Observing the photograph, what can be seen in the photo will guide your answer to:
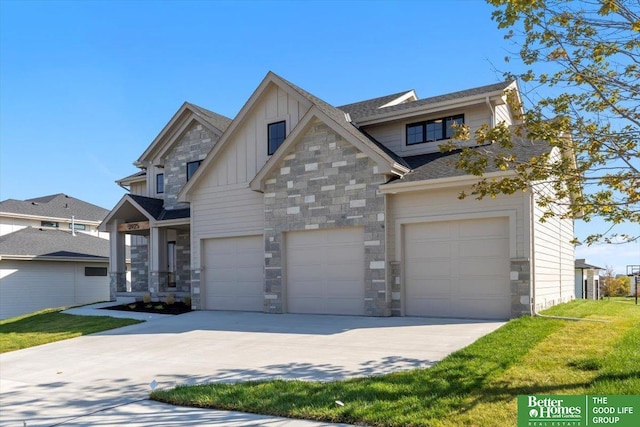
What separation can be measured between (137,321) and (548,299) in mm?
12476

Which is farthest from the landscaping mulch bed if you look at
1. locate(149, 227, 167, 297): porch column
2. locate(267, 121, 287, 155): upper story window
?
locate(267, 121, 287, 155): upper story window

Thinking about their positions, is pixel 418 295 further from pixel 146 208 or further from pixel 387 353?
pixel 146 208

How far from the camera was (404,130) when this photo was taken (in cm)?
1659

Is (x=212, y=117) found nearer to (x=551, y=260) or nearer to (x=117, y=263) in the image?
(x=117, y=263)

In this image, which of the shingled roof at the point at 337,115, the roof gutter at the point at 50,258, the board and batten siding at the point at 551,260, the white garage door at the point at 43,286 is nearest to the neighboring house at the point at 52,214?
the roof gutter at the point at 50,258

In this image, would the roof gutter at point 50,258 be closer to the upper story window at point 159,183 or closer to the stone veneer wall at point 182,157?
the upper story window at point 159,183

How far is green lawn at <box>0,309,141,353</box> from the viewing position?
43.0 feet

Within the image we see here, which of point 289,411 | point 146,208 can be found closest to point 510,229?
point 289,411

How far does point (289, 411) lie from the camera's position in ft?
19.2

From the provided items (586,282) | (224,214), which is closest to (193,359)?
(224,214)

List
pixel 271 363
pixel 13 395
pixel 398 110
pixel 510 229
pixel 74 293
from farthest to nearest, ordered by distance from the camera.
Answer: pixel 74 293 → pixel 398 110 → pixel 510 229 → pixel 271 363 → pixel 13 395

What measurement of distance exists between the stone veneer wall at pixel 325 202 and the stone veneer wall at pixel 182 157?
21.6 ft

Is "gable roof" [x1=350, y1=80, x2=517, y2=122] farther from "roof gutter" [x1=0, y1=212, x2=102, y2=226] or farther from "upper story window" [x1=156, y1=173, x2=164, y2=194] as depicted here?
"roof gutter" [x1=0, y1=212, x2=102, y2=226]

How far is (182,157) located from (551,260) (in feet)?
50.9
